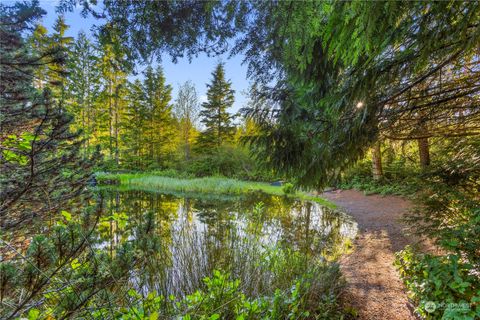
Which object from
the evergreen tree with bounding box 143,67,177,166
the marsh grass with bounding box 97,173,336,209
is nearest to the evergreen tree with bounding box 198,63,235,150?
the evergreen tree with bounding box 143,67,177,166

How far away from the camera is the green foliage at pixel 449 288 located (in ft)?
3.96

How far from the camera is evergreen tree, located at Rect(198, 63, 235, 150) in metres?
17.0

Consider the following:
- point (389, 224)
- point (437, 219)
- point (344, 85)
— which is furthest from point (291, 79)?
point (389, 224)

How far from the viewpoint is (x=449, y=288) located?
4.61 ft

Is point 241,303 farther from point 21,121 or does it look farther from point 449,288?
point 21,121

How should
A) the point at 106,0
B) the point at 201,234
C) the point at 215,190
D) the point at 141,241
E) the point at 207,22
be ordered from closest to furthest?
the point at 141,241 → the point at 106,0 → the point at 207,22 → the point at 201,234 → the point at 215,190

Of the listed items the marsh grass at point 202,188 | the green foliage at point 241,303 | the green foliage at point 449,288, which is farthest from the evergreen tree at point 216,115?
the green foliage at point 449,288

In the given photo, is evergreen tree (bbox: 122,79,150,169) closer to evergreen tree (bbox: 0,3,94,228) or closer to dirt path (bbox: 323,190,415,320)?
evergreen tree (bbox: 0,3,94,228)

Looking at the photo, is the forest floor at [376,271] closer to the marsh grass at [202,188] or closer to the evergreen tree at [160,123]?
the marsh grass at [202,188]

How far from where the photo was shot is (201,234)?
2.81 meters

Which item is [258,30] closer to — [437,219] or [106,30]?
[106,30]

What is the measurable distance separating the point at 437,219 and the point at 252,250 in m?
1.82

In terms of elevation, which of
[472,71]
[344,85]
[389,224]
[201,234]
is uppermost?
[472,71]

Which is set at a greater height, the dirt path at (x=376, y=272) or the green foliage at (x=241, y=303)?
the green foliage at (x=241, y=303)
